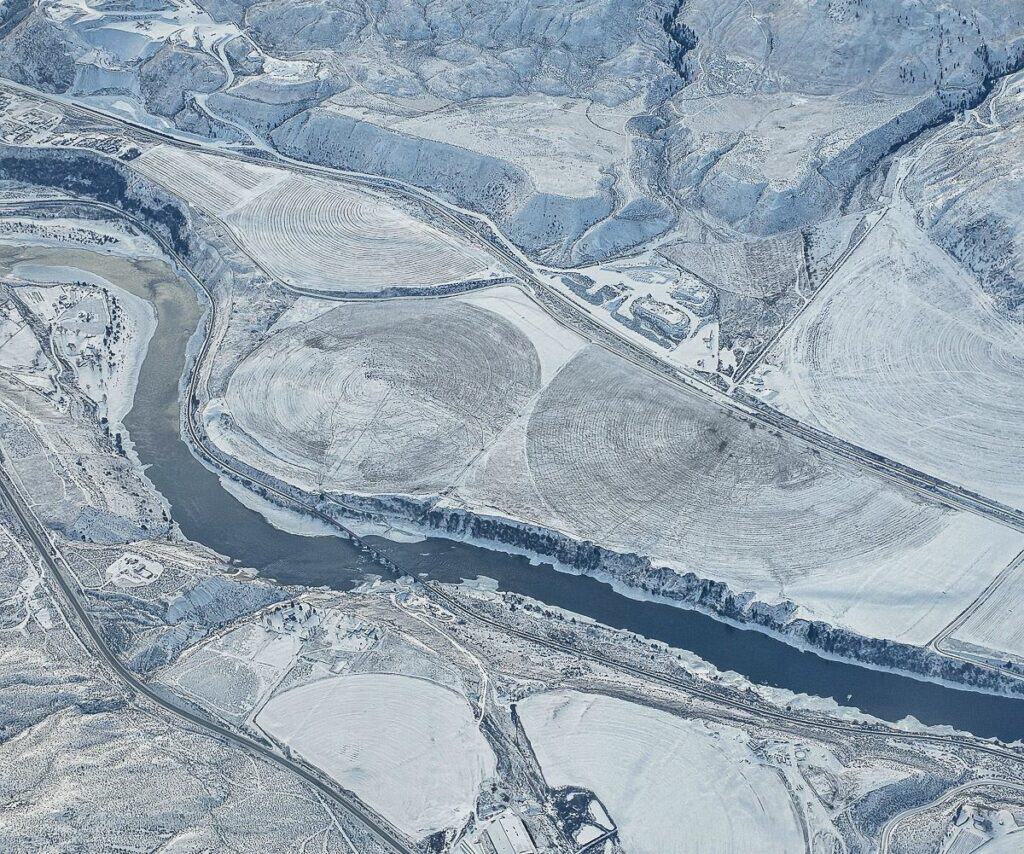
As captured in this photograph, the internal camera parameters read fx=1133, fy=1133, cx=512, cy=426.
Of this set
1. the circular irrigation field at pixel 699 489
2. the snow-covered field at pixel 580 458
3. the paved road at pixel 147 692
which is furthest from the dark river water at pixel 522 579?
the paved road at pixel 147 692

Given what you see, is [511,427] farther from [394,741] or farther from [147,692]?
[147,692]

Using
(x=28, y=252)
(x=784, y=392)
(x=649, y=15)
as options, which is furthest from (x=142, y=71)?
(x=784, y=392)

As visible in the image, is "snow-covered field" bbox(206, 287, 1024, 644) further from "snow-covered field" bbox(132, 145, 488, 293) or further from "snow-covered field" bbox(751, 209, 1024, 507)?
"snow-covered field" bbox(751, 209, 1024, 507)

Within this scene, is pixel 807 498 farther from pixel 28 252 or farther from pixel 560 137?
pixel 28 252

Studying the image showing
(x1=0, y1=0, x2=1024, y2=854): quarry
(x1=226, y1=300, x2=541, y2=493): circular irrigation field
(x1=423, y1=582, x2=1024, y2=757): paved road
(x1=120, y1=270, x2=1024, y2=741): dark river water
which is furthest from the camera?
(x1=226, y1=300, x2=541, y2=493): circular irrigation field

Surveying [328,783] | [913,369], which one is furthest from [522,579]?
[913,369]

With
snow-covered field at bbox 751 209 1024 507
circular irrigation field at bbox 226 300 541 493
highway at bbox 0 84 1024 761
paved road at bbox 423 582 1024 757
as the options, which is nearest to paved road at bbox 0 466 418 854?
highway at bbox 0 84 1024 761
